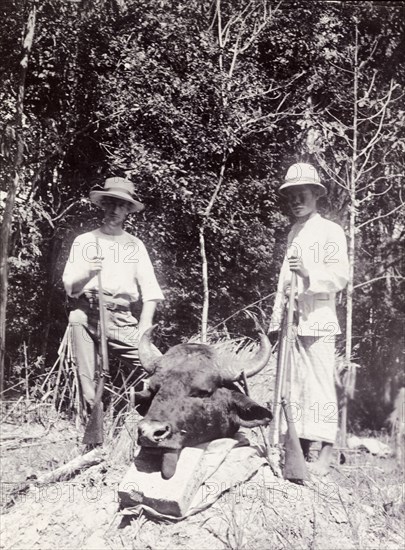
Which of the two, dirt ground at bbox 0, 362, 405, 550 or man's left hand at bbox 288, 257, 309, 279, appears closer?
dirt ground at bbox 0, 362, 405, 550

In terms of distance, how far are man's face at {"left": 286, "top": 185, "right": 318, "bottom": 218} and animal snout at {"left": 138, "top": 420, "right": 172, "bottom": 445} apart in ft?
7.63

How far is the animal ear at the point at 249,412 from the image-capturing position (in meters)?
3.79

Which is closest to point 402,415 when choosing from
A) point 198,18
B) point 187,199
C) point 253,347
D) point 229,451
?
point 253,347

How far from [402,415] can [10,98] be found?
294 inches

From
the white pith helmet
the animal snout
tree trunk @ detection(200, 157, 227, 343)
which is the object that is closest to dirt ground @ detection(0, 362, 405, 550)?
the animal snout

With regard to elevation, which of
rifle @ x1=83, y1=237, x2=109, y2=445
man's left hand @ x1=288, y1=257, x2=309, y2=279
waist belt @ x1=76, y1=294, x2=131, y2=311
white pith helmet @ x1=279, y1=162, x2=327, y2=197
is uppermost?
→ white pith helmet @ x1=279, y1=162, x2=327, y2=197

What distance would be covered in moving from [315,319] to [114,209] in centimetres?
217

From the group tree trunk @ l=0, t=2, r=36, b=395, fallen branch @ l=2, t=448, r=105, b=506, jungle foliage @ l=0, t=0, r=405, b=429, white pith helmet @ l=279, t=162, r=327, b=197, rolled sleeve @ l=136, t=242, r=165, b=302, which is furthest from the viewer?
jungle foliage @ l=0, t=0, r=405, b=429

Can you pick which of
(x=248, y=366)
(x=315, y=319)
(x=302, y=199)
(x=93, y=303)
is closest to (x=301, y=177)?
(x=302, y=199)

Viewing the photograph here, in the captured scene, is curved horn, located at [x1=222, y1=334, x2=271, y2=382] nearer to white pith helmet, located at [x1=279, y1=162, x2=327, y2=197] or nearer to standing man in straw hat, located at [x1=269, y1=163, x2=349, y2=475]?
standing man in straw hat, located at [x1=269, y1=163, x2=349, y2=475]

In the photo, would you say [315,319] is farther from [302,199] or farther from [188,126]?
[188,126]

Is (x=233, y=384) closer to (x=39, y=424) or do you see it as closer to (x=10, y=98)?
(x=39, y=424)

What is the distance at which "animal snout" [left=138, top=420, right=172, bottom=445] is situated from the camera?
323 centimetres

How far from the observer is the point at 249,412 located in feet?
12.6
